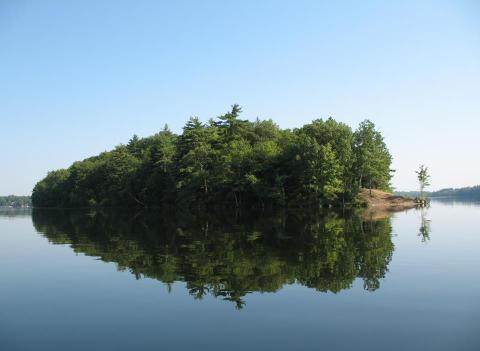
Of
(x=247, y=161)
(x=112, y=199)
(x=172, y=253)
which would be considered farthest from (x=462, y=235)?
(x=112, y=199)

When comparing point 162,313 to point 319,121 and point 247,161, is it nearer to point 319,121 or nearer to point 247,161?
point 247,161

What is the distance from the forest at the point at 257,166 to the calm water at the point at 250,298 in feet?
155

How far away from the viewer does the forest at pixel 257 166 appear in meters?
74.6

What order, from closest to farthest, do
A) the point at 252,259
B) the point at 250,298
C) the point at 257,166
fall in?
the point at 250,298 < the point at 252,259 < the point at 257,166

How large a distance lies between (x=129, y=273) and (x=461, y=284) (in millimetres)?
15257

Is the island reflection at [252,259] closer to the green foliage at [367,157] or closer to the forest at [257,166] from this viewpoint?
the forest at [257,166]

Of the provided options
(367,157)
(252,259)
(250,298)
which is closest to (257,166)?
(367,157)

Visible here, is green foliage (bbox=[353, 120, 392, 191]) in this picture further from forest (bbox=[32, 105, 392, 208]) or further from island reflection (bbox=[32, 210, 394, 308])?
A: island reflection (bbox=[32, 210, 394, 308])

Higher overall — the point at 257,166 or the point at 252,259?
the point at 257,166

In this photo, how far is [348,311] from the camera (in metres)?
12.8

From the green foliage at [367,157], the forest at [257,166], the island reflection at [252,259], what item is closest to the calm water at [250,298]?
the island reflection at [252,259]

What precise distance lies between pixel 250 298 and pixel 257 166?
2523 inches

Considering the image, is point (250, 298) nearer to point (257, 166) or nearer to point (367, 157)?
point (257, 166)

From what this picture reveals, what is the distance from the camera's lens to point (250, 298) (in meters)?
14.7
